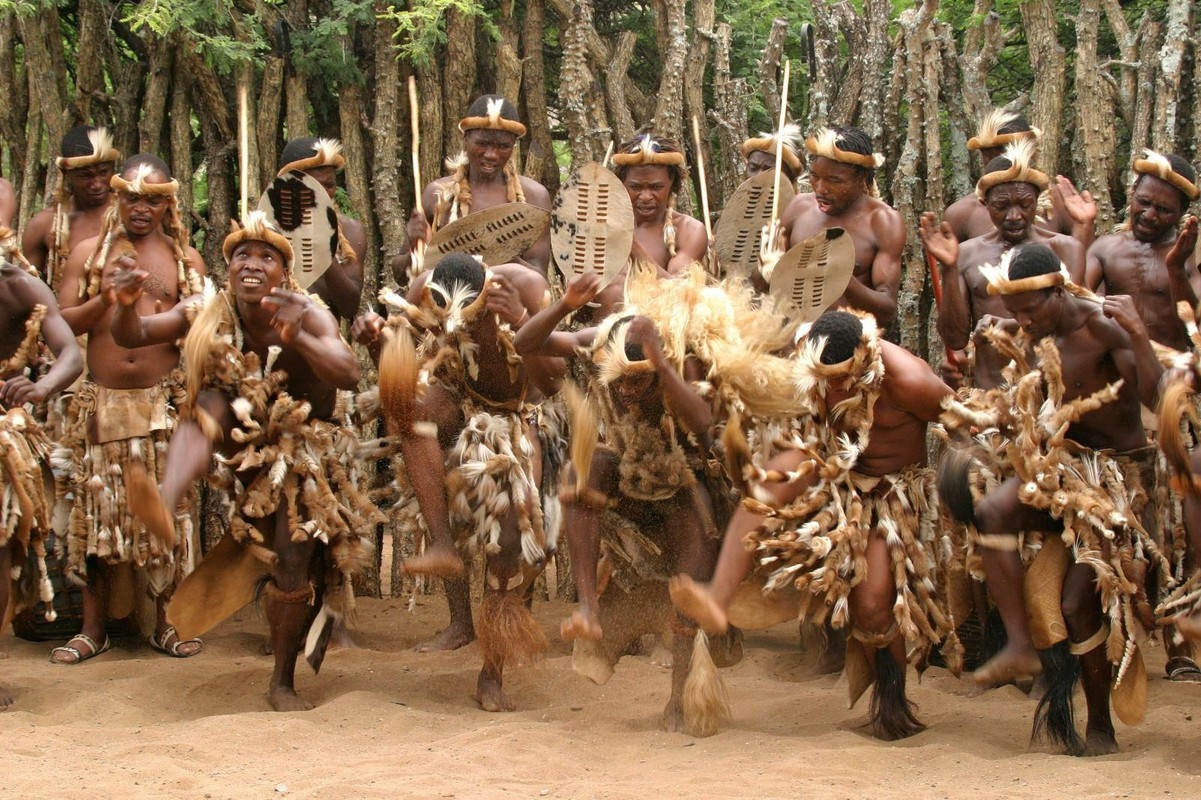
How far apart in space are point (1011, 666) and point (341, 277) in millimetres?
3214

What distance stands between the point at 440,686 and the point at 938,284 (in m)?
2.64

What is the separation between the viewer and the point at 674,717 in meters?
4.57

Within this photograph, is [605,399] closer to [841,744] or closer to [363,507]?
[363,507]

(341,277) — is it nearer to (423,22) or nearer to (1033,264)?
(423,22)

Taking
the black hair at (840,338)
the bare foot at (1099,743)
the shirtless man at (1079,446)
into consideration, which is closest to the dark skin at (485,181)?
the black hair at (840,338)

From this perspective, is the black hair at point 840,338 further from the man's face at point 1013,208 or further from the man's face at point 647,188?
the man's face at point 647,188

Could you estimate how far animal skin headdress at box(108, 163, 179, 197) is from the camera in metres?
5.68

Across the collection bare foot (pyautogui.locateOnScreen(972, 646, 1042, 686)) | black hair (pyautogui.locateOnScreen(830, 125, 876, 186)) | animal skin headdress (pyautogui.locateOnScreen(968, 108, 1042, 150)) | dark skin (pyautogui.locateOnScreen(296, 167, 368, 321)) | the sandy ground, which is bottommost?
the sandy ground

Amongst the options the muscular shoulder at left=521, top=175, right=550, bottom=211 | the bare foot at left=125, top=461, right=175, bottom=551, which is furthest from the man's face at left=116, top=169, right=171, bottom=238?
the bare foot at left=125, top=461, right=175, bottom=551

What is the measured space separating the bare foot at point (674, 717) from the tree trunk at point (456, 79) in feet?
12.1

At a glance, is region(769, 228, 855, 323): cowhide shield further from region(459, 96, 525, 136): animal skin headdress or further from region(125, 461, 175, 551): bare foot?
region(125, 461, 175, 551): bare foot

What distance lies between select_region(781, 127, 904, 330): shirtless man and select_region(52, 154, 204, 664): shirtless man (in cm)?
247

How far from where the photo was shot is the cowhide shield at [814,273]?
17.0 ft

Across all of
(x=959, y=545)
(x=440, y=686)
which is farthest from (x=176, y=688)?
(x=959, y=545)
